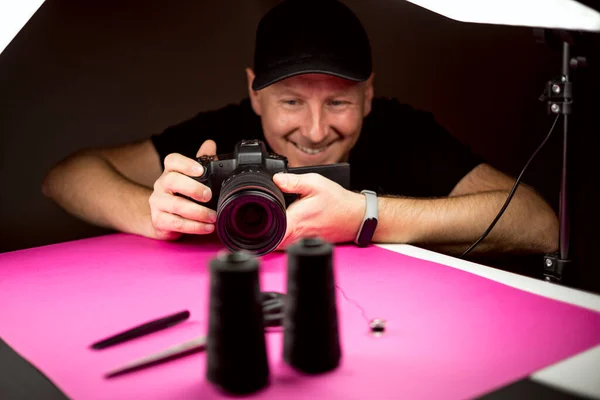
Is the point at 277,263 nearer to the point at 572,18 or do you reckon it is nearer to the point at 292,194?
the point at 292,194

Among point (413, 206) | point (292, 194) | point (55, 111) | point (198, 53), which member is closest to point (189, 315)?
point (292, 194)

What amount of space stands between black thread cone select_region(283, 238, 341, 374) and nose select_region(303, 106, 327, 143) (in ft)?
2.97

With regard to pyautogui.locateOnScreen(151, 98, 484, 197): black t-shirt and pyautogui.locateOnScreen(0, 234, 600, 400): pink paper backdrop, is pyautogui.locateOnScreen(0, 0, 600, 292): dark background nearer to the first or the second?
pyautogui.locateOnScreen(151, 98, 484, 197): black t-shirt

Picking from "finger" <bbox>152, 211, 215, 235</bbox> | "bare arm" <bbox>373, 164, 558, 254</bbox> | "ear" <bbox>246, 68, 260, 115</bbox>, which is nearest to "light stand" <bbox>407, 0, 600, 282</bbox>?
"bare arm" <bbox>373, 164, 558, 254</bbox>

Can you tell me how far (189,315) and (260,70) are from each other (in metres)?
0.91

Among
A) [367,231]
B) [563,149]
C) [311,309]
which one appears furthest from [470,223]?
[311,309]

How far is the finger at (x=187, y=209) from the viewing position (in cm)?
111

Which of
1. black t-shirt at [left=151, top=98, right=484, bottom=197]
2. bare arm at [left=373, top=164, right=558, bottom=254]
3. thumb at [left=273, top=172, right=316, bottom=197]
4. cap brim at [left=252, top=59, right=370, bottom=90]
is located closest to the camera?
thumb at [left=273, top=172, right=316, bottom=197]

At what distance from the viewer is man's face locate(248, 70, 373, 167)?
1507 millimetres

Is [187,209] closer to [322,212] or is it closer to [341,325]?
[322,212]

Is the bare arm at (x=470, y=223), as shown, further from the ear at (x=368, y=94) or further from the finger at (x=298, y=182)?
the ear at (x=368, y=94)

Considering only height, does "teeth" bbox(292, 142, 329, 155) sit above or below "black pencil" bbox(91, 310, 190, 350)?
above

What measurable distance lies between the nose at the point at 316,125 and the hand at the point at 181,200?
1.53 ft

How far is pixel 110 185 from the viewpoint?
1.43 metres
